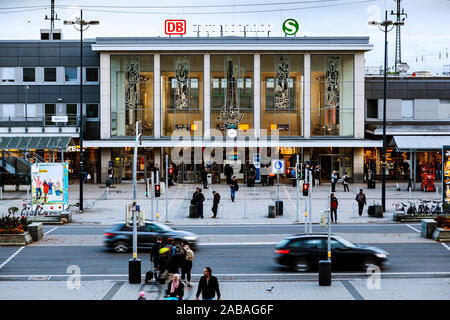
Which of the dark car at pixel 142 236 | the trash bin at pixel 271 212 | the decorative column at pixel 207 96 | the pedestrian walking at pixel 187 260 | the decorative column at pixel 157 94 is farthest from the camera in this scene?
the decorative column at pixel 157 94

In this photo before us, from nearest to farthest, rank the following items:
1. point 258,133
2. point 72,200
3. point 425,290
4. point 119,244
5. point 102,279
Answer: point 425,290
point 102,279
point 119,244
point 72,200
point 258,133

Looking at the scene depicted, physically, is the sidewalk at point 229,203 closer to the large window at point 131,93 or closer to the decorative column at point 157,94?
the decorative column at point 157,94

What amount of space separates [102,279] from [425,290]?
1044 cm

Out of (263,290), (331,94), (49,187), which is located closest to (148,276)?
(263,290)

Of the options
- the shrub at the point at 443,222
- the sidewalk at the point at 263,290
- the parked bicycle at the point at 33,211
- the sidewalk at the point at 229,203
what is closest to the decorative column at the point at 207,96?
the sidewalk at the point at 229,203

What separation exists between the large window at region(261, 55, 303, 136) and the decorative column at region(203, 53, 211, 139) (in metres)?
5.18

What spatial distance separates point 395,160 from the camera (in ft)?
183

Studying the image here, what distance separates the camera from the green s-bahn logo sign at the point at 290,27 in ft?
171

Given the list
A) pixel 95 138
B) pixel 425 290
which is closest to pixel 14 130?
pixel 95 138

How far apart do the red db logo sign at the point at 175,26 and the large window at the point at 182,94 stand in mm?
2395

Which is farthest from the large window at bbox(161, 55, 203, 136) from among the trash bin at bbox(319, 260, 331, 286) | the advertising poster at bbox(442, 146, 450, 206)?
the trash bin at bbox(319, 260, 331, 286)

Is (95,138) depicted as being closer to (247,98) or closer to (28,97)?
(28,97)

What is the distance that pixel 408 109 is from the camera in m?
55.7

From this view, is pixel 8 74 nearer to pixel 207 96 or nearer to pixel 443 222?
pixel 207 96
